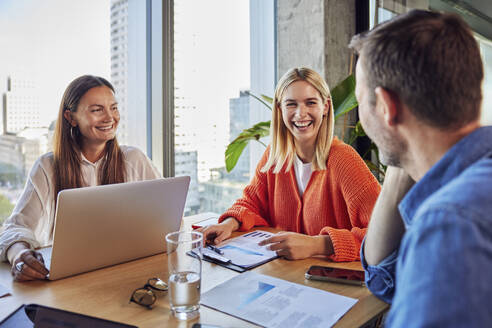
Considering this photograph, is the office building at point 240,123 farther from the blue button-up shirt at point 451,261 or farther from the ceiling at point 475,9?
the blue button-up shirt at point 451,261

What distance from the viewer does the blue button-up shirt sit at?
41 cm

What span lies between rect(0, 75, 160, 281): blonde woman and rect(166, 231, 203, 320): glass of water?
83 centimetres

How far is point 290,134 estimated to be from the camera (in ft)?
6.43

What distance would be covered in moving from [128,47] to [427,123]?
2.30m

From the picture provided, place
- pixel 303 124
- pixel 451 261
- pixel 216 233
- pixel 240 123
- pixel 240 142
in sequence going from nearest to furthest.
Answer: pixel 451 261 → pixel 216 233 → pixel 303 124 → pixel 240 142 → pixel 240 123

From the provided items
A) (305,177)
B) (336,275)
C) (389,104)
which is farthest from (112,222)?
(305,177)

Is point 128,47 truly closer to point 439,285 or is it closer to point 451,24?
point 451,24

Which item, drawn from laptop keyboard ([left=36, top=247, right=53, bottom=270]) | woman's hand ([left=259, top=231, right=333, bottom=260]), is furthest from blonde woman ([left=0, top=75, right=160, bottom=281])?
woman's hand ([left=259, top=231, right=333, bottom=260])

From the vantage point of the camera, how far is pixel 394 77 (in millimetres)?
669

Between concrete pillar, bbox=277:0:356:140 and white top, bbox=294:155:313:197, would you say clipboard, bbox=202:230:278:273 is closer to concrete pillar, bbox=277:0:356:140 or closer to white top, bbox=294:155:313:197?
white top, bbox=294:155:313:197

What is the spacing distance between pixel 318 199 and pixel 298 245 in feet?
1.76

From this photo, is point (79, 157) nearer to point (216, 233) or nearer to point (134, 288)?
point (216, 233)

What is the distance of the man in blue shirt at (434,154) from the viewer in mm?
417

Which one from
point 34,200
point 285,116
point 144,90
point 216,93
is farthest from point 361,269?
point 216,93
